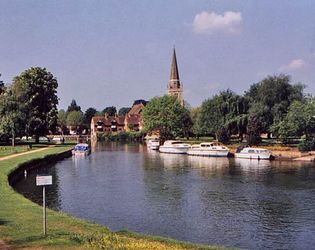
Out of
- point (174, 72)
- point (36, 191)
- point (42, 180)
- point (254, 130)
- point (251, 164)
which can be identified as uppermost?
point (174, 72)

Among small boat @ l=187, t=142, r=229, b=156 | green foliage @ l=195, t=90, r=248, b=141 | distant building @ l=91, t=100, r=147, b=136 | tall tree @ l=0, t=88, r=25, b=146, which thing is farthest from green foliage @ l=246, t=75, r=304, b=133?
distant building @ l=91, t=100, r=147, b=136

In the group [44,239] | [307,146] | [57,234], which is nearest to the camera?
[44,239]

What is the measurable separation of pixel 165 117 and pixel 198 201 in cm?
7870

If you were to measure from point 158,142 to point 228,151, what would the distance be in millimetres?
27003

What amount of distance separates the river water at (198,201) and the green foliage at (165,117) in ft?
181

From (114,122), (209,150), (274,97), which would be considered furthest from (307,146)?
(114,122)

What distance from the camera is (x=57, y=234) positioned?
1852cm

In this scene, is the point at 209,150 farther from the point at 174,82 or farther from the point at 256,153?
the point at 174,82

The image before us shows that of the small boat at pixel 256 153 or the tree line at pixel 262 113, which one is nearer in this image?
the small boat at pixel 256 153

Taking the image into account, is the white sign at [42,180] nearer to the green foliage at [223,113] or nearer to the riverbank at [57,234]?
the riverbank at [57,234]

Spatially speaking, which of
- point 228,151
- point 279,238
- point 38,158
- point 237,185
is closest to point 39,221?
point 279,238

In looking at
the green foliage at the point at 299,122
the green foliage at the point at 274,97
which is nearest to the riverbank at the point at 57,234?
the green foliage at the point at 299,122

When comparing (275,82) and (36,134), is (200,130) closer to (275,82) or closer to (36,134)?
(275,82)

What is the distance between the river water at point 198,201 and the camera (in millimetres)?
24938
